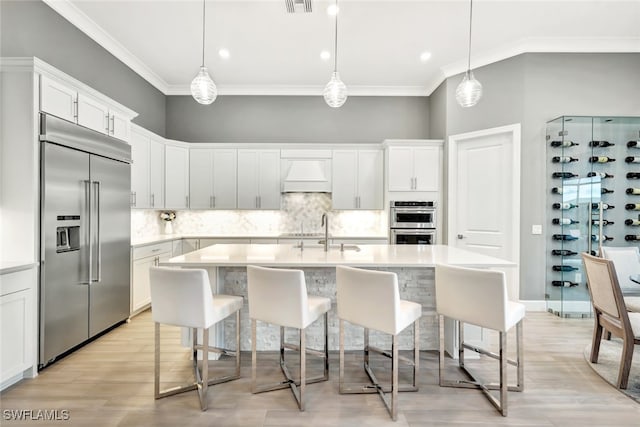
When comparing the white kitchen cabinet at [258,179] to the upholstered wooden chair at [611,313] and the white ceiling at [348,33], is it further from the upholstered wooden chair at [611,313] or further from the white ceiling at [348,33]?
the upholstered wooden chair at [611,313]

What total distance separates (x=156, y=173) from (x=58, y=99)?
1979 mm

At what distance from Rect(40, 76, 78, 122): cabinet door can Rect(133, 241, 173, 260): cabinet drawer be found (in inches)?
65.4

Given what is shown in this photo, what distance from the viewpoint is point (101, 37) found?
3.89 meters

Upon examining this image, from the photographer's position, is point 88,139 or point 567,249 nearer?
point 88,139

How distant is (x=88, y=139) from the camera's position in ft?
10.2

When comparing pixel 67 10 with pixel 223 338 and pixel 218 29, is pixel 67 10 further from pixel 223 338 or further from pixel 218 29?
pixel 223 338

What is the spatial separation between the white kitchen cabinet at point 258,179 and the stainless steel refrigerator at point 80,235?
6.28ft

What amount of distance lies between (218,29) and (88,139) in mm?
1857

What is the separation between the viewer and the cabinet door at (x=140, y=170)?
419 centimetres

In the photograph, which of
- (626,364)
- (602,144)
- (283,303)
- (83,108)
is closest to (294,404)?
(283,303)

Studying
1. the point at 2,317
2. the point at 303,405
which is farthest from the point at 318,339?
the point at 2,317

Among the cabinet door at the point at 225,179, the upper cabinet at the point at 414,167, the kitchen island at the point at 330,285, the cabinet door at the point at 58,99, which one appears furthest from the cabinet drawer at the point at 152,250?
the upper cabinet at the point at 414,167

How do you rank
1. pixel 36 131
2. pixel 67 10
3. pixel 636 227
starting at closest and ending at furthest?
1. pixel 36 131
2. pixel 67 10
3. pixel 636 227

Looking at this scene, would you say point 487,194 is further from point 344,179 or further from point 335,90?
point 335,90
